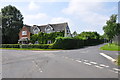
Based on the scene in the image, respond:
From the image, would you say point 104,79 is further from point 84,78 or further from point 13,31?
point 13,31

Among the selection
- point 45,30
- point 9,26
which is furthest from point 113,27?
point 9,26

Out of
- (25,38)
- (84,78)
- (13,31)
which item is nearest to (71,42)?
(25,38)

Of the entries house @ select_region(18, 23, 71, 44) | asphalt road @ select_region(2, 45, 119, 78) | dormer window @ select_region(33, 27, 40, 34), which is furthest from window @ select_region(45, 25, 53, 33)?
asphalt road @ select_region(2, 45, 119, 78)

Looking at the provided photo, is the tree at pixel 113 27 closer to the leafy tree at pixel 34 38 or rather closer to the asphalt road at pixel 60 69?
the leafy tree at pixel 34 38

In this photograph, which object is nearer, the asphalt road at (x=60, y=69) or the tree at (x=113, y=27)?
the asphalt road at (x=60, y=69)

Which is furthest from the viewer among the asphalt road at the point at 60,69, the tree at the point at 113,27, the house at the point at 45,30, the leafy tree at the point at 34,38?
the leafy tree at the point at 34,38

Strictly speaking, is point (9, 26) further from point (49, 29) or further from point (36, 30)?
point (49, 29)

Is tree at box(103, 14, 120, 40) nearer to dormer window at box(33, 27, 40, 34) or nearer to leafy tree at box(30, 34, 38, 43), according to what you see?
leafy tree at box(30, 34, 38, 43)

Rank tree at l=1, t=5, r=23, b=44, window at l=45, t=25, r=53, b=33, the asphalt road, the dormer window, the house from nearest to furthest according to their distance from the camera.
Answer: the asphalt road < the house < window at l=45, t=25, r=53, b=33 < the dormer window < tree at l=1, t=5, r=23, b=44

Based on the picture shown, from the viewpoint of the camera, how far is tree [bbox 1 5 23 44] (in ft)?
162

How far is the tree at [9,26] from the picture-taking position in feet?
162

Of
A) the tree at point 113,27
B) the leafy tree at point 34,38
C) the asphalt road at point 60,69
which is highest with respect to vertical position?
the tree at point 113,27

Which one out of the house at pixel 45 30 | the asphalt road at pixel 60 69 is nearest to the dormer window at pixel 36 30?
the house at pixel 45 30

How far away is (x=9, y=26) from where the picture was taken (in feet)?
166
